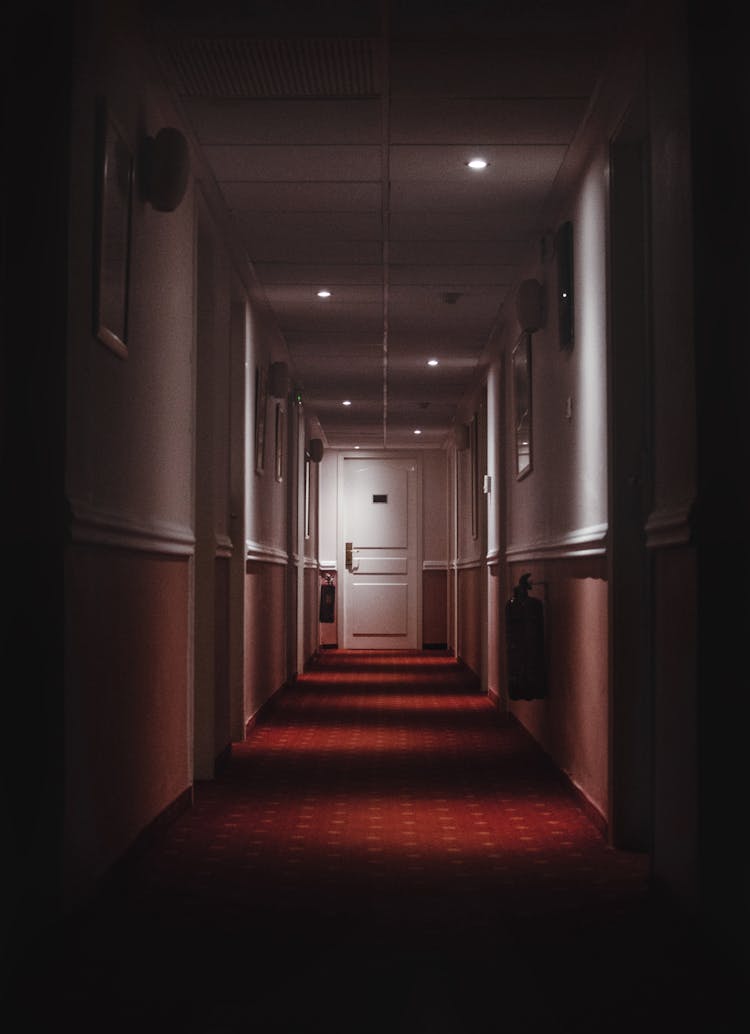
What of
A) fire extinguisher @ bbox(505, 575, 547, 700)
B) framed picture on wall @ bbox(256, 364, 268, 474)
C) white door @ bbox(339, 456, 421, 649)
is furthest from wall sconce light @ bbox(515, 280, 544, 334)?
white door @ bbox(339, 456, 421, 649)

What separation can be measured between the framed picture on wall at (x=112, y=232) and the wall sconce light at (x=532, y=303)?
288cm

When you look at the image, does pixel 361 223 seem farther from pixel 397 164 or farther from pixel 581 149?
pixel 581 149

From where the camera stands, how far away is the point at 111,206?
358 centimetres

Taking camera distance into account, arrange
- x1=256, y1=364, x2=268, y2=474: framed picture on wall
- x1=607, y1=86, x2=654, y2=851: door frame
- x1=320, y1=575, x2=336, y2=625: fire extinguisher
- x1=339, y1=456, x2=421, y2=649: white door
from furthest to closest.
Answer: x1=339, y1=456, x2=421, y2=649: white door
x1=320, y1=575, x2=336, y2=625: fire extinguisher
x1=256, y1=364, x2=268, y2=474: framed picture on wall
x1=607, y1=86, x2=654, y2=851: door frame

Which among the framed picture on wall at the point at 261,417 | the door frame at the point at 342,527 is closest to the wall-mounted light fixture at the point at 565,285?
the framed picture on wall at the point at 261,417

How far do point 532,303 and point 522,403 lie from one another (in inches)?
44.9

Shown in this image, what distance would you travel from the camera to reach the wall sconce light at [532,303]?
6.35 m

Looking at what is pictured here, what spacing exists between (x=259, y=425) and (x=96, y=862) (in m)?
4.69

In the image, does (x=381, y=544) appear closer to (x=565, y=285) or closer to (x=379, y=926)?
(x=565, y=285)

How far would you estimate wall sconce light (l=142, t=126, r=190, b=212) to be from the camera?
13.5 feet

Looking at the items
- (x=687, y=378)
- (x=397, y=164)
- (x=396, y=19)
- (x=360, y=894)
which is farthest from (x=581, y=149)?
(x=360, y=894)

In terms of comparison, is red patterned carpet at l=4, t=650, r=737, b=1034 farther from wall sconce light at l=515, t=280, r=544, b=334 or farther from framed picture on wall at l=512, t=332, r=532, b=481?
wall sconce light at l=515, t=280, r=544, b=334

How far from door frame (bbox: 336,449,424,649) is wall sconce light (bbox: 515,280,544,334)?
9736 mm

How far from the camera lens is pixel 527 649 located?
6281 mm
